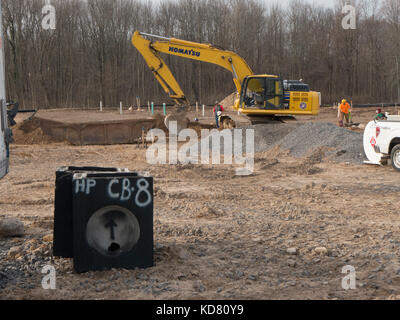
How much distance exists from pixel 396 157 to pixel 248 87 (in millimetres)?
9361

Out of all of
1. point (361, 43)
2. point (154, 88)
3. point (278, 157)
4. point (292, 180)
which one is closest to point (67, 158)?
point (278, 157)

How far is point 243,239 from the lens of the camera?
7.30m

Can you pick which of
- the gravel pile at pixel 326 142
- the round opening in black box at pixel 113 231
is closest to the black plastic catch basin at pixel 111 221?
the round opening in black box at pixel 113 231

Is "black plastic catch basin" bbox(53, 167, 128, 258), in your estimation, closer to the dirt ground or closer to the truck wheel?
the dirt ground

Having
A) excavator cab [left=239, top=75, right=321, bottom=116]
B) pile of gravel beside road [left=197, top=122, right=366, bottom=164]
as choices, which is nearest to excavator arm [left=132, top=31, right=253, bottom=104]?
excavator cab [left=239, top=75, right=321, bottom=116]

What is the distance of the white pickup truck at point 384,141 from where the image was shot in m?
13.6

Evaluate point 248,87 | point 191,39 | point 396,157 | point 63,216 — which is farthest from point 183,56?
point 191,39

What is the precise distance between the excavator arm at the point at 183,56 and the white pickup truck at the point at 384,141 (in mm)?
8853

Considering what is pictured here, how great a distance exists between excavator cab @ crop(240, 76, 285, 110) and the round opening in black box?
642 inches

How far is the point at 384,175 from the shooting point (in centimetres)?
1332

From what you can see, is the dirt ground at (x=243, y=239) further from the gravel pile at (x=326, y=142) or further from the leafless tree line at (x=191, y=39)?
the leafless tree line at (x=191, y=39)

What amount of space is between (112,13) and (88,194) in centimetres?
5239

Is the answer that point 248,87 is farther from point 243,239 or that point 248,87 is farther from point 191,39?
point 191,39

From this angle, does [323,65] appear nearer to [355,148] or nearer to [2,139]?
[355,148]
